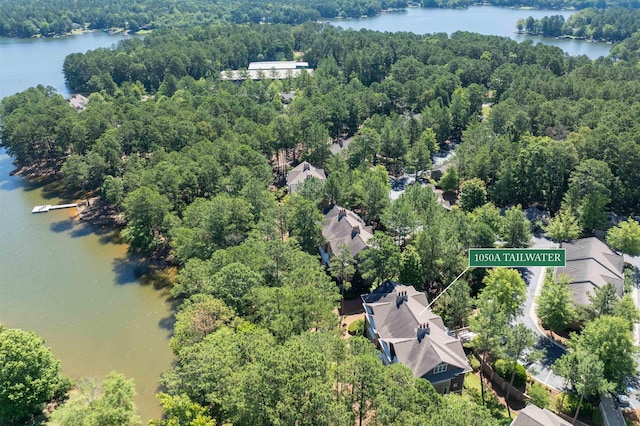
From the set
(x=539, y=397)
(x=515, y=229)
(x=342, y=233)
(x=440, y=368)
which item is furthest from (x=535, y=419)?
(x=342, y=233)

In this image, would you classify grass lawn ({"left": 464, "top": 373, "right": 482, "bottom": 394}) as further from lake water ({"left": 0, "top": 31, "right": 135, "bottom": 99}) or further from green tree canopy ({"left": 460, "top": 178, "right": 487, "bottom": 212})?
lake water ({"left": 0, "top": 31, "right": 135, "bottom": 99})

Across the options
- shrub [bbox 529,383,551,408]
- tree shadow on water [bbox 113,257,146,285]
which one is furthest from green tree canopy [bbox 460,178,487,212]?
tree shadow on water [bbox 113,257,146,285]

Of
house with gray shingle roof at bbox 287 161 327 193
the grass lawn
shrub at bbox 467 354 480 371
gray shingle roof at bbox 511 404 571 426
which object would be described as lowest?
the grass lawn

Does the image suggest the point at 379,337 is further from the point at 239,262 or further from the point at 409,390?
the point at 239,262

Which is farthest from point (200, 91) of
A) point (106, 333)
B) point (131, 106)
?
point (106, 333)

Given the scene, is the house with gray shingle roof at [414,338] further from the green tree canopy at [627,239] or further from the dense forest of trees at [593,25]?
the dense forest of trees at [593,25]

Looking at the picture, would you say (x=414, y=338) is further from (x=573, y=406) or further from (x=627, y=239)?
(x=627, y=239)

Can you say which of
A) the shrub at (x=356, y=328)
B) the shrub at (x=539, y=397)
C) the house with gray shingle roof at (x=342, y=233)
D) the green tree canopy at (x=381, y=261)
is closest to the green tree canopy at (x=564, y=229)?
the green tree canopy at (x=381, y=261)
